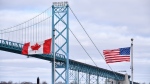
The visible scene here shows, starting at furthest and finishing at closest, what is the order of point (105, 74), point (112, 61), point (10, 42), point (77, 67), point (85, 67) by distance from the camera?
point (105, 74)
point (85, 67)
point (77, 67)
point (10, 42)
point (112, 61)

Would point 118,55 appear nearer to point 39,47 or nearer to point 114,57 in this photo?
point 114,57

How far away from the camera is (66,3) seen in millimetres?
96938

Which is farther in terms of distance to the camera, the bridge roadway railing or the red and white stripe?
the bridge roadway railing

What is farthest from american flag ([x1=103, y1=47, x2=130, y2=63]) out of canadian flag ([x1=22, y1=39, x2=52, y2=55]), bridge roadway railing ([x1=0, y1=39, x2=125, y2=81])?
bridge roadway railing ([x1=0, y1=39, x2=125, y2=81])

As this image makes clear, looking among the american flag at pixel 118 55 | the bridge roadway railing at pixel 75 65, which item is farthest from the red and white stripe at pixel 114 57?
the bridge roadway railing at pixel 75 65

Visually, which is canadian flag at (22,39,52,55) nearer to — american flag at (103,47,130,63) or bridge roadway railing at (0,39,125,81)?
american flag at (103,47,130,63)

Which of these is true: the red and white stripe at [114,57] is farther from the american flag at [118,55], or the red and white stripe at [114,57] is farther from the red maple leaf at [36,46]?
the red maple leaf at [36,46]

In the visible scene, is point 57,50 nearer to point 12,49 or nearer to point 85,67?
point 12,49

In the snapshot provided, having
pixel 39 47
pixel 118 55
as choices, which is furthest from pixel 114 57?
pixel 39 47

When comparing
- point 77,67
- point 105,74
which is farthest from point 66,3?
point 105,74

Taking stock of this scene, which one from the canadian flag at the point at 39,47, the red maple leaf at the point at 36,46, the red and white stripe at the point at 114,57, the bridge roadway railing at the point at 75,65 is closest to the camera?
the red and white stripe at the point at 114,57

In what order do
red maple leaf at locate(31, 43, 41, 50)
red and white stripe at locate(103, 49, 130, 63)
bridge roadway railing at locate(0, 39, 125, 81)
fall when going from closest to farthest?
red and white stripe at locate(103, 49, 130, 63) < red maple leaf at locate(31, 43, 41, 50) < bridge roadway railing at locate(0, 39, 125, 81)

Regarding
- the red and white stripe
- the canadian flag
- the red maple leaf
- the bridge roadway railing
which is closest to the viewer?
the red and white stripe

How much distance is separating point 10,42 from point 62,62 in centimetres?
1791
